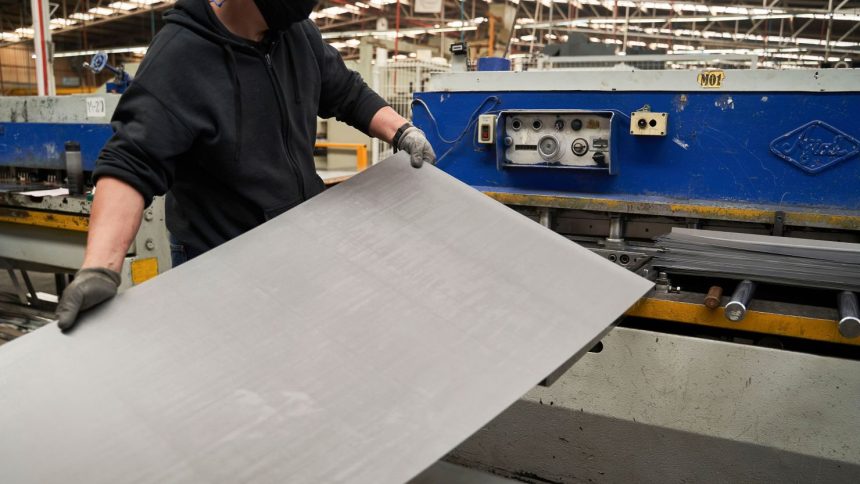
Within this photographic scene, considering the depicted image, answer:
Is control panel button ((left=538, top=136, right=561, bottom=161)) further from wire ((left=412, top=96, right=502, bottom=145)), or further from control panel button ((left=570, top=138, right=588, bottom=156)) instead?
wire ((left=412, top=96, right=502, bottom=145))

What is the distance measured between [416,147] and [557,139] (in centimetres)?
96

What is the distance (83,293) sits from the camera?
0.98 metres

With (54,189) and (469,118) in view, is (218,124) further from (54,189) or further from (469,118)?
(54,189)

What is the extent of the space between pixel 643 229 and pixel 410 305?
136 cm

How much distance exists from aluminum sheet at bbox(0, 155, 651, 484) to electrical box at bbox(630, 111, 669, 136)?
1075mm

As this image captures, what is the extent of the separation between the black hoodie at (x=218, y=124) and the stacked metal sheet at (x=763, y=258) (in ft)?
3.40

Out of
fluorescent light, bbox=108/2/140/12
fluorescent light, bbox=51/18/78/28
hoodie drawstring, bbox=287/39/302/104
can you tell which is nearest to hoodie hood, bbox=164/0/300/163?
hoodie drawstring, bbox=287/39/302/104

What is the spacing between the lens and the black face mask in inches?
45.6

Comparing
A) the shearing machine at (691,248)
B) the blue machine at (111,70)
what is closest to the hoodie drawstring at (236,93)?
the shearing machine at (691,248)

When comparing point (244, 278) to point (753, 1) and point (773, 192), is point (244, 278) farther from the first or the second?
point (753, 1)

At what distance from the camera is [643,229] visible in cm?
211

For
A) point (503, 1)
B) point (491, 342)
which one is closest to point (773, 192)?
point (491, 342)

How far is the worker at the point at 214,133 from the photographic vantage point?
3.43 feet

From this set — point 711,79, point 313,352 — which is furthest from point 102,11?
point 313,352
